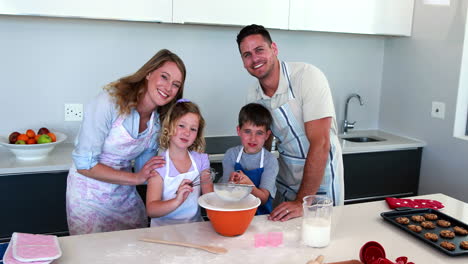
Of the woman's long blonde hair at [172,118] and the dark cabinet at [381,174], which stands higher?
the woman's long blonde hair at [172,118]

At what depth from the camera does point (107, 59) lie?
244 centimetres

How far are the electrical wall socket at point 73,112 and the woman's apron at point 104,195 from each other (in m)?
→ 0.86

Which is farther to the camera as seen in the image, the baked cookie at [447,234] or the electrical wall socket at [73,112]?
the electrical wall socket at [73,112]

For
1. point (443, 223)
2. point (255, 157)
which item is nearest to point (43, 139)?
point (255, 157)

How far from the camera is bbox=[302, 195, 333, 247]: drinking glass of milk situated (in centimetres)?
118

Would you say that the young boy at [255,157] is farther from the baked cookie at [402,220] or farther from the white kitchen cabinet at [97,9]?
the white kitchen cabinet at [97,9]

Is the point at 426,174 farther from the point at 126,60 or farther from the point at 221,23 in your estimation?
the point at 126,60

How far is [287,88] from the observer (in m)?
1.71

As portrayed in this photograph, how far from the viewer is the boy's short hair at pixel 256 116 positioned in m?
1.67

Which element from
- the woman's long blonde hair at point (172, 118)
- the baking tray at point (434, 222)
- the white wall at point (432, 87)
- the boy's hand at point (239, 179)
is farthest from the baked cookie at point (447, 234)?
the white wall at point (432, 87)

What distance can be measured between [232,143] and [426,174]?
123 cm

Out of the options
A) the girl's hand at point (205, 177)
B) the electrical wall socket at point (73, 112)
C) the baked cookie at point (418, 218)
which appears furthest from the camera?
the electrical wall socket at point (73, 112)

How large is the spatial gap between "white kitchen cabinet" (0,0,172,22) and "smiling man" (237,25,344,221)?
25.7 inches

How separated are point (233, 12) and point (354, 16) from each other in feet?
2.54
